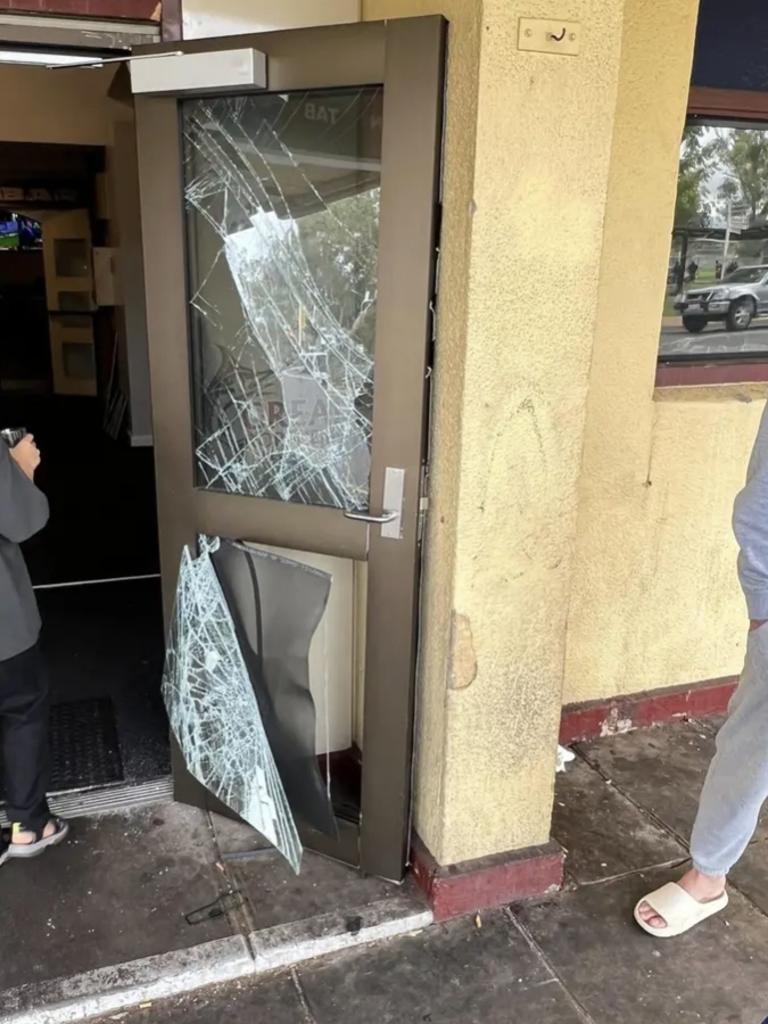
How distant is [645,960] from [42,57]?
295 centimetres

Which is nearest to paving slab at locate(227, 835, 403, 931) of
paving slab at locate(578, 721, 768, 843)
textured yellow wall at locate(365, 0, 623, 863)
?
textured yellow wall at locate(365, 0, 623, 863)

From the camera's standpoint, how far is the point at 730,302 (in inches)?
128

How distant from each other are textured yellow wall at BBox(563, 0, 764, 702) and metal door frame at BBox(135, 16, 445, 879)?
1.00 meters

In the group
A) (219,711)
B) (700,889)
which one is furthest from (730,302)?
(219,711)

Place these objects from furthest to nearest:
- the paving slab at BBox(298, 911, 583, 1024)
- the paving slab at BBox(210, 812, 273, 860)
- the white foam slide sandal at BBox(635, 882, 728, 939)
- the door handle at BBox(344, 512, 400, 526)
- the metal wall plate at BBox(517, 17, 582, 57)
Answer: the paving slab at BBox(210, 812, 273, 860) → the white foam slide sandal at BBox(635, 882, 728, 939) → the door handle at BBox(344, 512, 400, 526) → the paving slab at BBox(298, 911, 583, 1024) → the metal wall plate at BBox(517, 17, 582, 57)

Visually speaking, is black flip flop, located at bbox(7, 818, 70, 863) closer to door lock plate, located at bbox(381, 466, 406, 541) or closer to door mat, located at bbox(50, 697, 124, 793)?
door mat, located at bbox(50, 697, 124, 793)

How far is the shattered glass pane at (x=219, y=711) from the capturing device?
2582 millimetres

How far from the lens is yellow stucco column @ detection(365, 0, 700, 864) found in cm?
202

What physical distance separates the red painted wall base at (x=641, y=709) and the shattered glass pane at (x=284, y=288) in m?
1.48

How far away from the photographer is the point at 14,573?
2416 mm

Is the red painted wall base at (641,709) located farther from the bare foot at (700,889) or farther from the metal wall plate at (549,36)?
the metal wall plate at (549,36)

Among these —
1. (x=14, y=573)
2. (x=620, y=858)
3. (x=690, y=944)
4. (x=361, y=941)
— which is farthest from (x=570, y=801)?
(x=14, y=573)

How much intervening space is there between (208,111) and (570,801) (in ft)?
7.96

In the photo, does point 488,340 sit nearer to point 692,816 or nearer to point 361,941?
point 361,941
